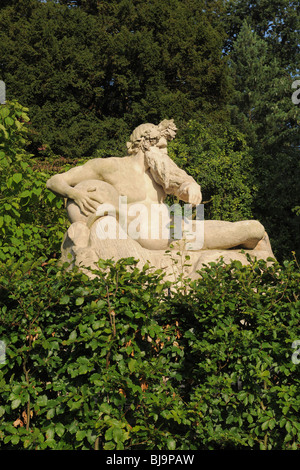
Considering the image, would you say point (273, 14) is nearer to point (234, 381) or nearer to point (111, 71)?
point (111, 71)

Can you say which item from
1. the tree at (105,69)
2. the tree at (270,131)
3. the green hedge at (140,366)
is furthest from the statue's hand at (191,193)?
the tree at (105,69)

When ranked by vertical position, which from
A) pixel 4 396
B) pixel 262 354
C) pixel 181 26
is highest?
pixel 181 26

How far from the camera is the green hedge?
8.72 feet

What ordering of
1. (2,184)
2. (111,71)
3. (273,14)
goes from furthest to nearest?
(273,14) → (111,71) → (2,184)

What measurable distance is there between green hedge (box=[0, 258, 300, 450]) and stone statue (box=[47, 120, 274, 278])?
150 centimetres

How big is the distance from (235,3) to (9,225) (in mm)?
18775

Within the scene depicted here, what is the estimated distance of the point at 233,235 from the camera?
4.73m

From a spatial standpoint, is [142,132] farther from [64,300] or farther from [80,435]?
[80,435]

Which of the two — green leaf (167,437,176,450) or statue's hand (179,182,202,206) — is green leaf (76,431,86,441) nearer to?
green leaf (167,437,176,450)

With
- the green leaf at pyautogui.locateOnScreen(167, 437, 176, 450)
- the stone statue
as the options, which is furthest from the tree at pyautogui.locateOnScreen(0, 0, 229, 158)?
the green leaf at pyautogui.locateOnScreen(167, 437, 176, 450)

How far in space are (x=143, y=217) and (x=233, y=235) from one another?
34.6 inches

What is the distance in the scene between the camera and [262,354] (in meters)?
2.75

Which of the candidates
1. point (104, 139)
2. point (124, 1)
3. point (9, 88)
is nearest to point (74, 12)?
Answer: point (124, 1)

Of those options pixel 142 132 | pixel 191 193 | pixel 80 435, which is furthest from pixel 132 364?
pixel 142 132
